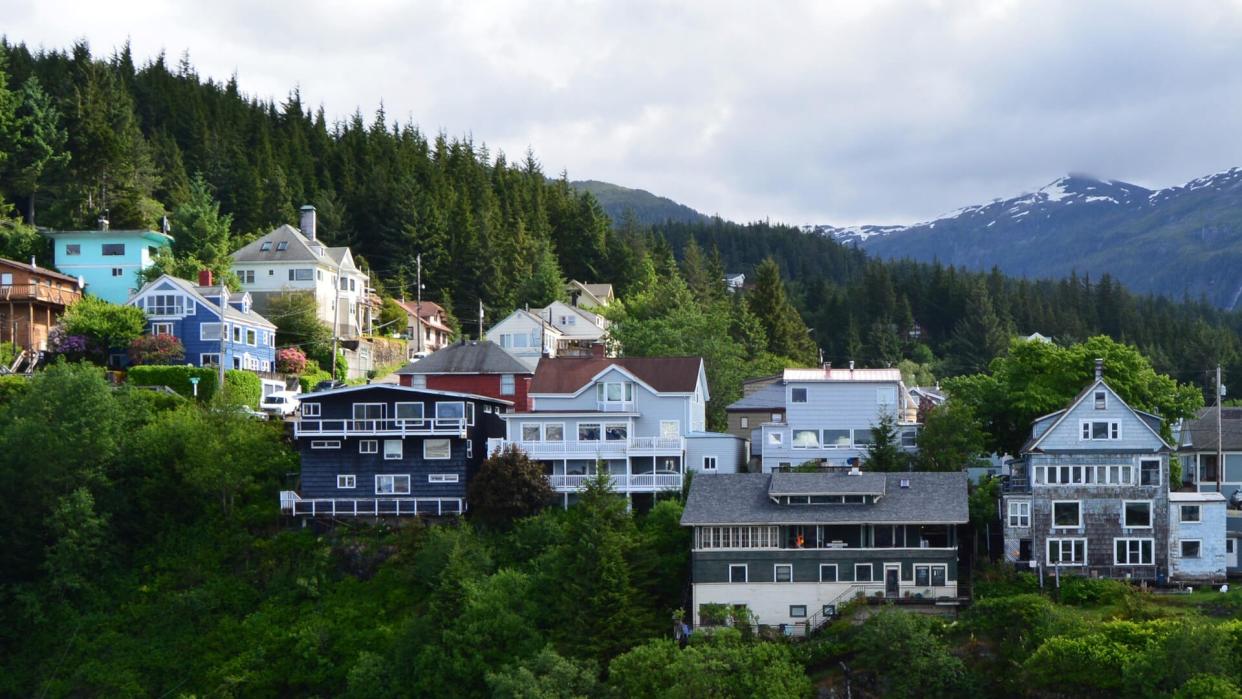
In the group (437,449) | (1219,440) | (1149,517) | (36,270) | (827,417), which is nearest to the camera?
(1149,517)

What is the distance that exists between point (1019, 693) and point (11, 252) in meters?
67.1

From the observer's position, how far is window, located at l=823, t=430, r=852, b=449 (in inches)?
2594

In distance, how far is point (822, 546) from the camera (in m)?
56.3

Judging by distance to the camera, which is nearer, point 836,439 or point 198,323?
point 836,439

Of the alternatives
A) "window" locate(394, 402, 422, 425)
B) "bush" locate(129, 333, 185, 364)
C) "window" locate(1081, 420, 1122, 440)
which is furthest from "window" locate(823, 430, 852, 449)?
"bush" locate(129, 333, 185, 364)

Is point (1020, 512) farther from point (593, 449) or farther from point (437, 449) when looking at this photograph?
point (437, 449)

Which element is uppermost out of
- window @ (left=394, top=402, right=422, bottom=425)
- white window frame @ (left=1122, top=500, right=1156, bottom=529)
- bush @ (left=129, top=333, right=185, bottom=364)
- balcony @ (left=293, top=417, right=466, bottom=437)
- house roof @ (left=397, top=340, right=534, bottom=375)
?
bush @ (left=129, top=333, right=185, bottom=364)

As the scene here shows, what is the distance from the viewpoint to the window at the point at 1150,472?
56375 mm

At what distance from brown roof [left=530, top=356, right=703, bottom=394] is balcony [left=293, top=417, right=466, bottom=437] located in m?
4.49

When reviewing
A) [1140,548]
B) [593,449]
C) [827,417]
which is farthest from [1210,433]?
[593,449]

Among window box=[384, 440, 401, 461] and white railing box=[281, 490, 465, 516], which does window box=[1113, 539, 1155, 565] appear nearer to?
white railing box=[281, 490, 465, 516]

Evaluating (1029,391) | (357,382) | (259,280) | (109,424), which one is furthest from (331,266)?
(1029,391)

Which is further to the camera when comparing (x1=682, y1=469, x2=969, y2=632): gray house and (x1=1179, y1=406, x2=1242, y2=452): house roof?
(x1=1179, y1=406, x2=1242, y2=452): house roof

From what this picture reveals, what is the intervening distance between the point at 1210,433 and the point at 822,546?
24142 millimetres
